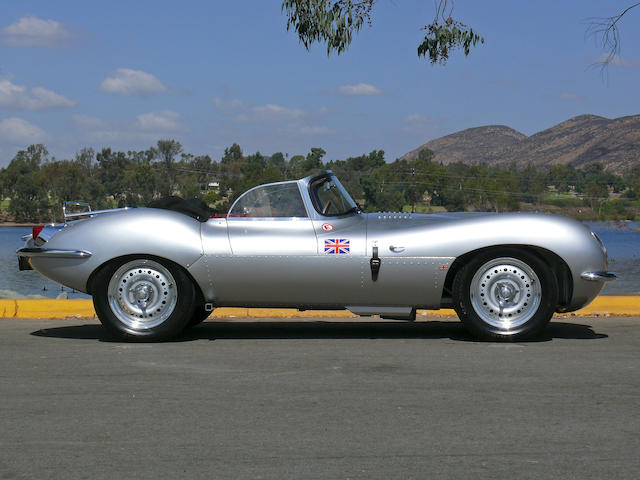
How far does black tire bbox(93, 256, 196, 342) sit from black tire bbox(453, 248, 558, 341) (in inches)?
87.8

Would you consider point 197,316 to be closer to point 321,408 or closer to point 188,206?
point 188,206

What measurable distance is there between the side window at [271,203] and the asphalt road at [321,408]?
3.43 feet

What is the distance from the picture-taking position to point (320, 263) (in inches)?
282

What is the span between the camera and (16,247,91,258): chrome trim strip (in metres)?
7.38

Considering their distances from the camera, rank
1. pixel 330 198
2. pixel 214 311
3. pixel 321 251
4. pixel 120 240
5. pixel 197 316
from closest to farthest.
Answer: pixel 321 251, pixel 120 240, pixel 330 198, pixel 197 316, pixel 214 311

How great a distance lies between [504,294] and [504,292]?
18 millimetres

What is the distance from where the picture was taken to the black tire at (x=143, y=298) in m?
7.26

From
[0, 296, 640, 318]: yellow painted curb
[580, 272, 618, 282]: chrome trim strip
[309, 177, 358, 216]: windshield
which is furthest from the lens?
[0, 296, 640, 318]: yellow painted curb

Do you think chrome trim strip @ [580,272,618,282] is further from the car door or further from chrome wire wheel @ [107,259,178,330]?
chrome wire wheel @ [107,259,178,330]

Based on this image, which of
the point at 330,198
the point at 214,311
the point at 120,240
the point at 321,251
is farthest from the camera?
the point at 214,311

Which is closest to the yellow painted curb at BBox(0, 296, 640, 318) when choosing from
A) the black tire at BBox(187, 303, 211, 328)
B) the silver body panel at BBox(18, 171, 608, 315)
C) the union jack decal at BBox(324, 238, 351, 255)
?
the black tire at BBox(187, 303, 211, 328)

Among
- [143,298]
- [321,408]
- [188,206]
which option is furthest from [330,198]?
[321,408]

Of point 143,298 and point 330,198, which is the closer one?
point 143,298

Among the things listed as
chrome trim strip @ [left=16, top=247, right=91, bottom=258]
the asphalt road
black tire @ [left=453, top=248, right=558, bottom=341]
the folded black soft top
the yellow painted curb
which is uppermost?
the folded black soft top
